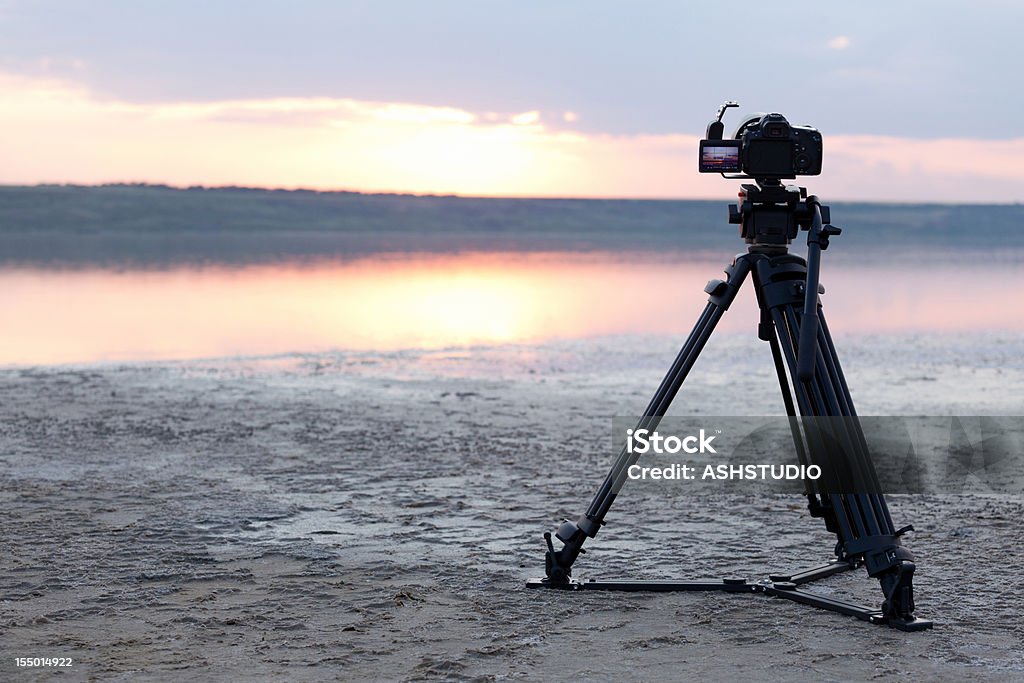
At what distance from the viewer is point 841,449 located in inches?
183

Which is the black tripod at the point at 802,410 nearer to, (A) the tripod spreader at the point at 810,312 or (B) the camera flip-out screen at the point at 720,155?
(A) the tripod spreader at the point at 810,312

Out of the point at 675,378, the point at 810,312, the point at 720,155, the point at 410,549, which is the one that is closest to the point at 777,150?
the point at 720,155

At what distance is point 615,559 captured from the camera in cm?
566

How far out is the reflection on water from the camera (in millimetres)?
16062

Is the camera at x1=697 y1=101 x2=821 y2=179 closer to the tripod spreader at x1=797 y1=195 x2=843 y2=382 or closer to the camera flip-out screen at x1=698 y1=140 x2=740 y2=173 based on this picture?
the camera flip-out screen at x1=698 y1=140 x2=740 y2=173

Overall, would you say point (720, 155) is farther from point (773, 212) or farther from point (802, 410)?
point (802, 410)

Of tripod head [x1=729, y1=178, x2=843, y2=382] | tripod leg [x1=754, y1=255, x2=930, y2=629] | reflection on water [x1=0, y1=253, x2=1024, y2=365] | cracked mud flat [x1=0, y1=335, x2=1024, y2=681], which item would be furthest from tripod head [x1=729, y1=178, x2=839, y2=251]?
reflection on water [x1=0, y1=253, x2=1024, y2=365]

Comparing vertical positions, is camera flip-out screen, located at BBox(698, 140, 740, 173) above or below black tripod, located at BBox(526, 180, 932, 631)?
above

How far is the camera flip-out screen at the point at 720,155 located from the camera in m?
4.77

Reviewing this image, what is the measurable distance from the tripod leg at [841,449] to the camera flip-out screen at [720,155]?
41 centimetres

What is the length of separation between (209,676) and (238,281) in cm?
2395

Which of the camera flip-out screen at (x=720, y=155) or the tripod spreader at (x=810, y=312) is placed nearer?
the tripod spreader at (x=810, y=312)

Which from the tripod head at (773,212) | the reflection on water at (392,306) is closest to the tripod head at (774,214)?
the tripod head at (773,212)

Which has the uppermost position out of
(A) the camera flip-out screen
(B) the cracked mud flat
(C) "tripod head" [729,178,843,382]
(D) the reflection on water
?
(A) the camera flip-out screen
